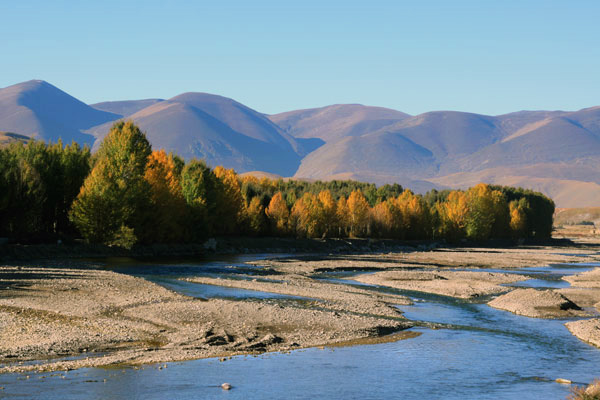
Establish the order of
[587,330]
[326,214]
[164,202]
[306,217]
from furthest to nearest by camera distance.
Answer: [326,214] < [306,217] < [164,202] < [587,330]

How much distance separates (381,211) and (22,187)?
10087 centimetres

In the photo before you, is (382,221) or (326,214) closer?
(326,214)

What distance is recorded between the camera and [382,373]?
29.1 meters

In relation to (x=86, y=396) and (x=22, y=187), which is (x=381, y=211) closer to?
(x=22, y=187)

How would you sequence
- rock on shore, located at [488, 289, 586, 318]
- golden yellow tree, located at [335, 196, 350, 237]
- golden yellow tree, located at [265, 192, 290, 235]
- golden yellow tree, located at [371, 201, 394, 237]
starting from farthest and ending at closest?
golden yellow tree, located at [371, 201, 394, 237] → golden yellow tree, located at [335, 196, 350, 237] → golden yellow tree, located at [265, 192, 290, 235] → rock on shore, located at [488, 289, 586, 318]

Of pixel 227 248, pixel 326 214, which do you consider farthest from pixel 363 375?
pixel 326 214

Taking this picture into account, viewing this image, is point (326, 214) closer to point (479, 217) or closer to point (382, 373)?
point (479, 217)

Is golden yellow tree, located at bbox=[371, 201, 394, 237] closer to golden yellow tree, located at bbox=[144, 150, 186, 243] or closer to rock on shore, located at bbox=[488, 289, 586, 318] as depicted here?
golden yellow tree, located at bbox=[144, 150, 186, 243]

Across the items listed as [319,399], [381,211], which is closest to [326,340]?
[319,399]

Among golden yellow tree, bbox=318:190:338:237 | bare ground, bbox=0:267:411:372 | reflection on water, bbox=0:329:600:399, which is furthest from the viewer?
golden yellow tree, bbox=318:190:338:237

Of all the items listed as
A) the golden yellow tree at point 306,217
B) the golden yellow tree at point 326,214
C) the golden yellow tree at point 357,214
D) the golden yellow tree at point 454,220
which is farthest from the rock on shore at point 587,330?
the golden yellow tree at point 454,220

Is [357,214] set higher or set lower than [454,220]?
higher

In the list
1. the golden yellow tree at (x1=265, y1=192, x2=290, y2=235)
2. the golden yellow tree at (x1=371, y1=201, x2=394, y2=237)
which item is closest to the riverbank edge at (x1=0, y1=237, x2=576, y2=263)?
the golden yellow tree at (x1=371, y1=201, x2=394, y2=237)

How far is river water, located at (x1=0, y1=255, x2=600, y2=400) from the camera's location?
2519 centimetres
